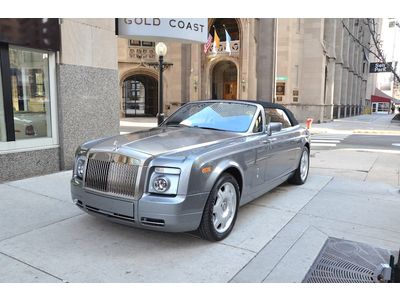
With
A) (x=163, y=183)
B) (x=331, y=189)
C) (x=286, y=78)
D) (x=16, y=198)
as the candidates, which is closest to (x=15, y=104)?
(x=16, y=198)

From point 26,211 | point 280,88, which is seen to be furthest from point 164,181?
point 280,88

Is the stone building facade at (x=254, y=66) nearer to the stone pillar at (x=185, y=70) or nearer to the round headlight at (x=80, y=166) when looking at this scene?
the stone pillar at (x=185, y=70)

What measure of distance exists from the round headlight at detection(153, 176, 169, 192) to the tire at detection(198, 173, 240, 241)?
527mm

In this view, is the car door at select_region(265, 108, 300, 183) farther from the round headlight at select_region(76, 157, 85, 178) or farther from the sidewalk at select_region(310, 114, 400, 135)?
the sidewalk at select_region(310, 114, 400, 135)

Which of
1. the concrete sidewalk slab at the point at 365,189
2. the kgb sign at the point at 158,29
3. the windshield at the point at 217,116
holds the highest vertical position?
the kgb sign at the point at 158,29

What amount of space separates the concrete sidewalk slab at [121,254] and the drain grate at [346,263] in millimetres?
715

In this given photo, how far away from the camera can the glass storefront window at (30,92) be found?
7051 millimetres

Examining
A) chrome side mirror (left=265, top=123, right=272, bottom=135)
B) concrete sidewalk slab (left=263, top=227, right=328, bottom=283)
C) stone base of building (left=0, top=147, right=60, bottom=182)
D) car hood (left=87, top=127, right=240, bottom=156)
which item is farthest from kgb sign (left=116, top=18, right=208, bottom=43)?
concrete sidewalk slab (left=263, top=227, right=328, bottom=283)

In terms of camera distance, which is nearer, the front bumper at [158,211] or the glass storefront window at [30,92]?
the front bumper at [158,211]

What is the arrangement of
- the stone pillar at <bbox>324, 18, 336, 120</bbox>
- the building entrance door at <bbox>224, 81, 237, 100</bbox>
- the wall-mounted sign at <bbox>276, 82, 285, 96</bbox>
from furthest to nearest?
the building entrance door at <bbox>224, 81, 237, 100</bbox> < the stone pillar at <bbox>324, 18, 336, 120</bbox> < the wall-mounted sign at <bbox>276, 82, 285, 96</bbox>

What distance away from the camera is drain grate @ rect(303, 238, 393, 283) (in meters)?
3.56

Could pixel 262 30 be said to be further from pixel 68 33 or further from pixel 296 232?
pixel 296 232

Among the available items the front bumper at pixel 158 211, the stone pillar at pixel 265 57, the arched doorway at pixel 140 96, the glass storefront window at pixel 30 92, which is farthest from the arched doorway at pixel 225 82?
the front bumper at pixel 158 211

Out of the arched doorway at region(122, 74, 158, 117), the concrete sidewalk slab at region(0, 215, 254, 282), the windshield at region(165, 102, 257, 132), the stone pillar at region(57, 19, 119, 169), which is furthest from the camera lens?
the arched doorway at region(122, 74, 158, 117)
